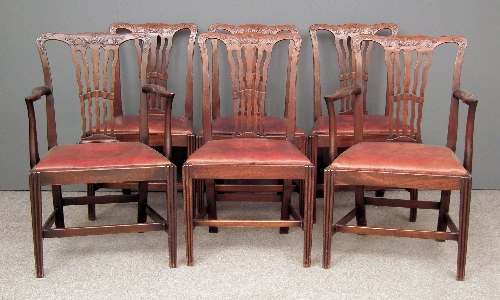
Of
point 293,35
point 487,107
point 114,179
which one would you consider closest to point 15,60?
point 114,179

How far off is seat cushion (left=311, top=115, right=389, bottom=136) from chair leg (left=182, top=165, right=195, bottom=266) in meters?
0.89

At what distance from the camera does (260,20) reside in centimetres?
391

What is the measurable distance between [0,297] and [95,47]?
131 cm

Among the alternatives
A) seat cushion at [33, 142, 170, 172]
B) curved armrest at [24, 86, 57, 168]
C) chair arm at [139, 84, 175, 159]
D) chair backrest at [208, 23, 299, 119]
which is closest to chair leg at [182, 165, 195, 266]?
seat cushion at [33, 142, 170, 172]

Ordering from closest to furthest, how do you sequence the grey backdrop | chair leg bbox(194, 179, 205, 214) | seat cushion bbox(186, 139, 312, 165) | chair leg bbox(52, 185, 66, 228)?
seat cushion bbox(186, 139, 312, 165) → chair leg bbox(52, 185, 66, 228) → chair leg bbox(194, 179, 205, 214) → the grey backdrop

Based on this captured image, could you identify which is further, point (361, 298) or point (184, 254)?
point (184, 254)

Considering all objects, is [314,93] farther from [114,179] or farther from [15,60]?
[15,60]

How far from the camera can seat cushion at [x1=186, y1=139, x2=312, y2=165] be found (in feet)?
9.47

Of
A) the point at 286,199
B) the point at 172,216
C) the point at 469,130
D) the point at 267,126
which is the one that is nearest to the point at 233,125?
the point at 267,126

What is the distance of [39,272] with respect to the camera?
9.42 feet

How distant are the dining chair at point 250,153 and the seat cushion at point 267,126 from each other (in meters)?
0.03

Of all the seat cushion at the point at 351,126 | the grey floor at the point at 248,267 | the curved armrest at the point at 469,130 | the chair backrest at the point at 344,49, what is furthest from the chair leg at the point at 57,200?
the curved armrest at the point at 469,130

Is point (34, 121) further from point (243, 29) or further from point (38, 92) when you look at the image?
point (243, 29)

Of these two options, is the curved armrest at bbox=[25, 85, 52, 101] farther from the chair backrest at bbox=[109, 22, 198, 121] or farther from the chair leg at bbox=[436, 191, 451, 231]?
the chair leg at bbox=[436, 191, 451, 231]
